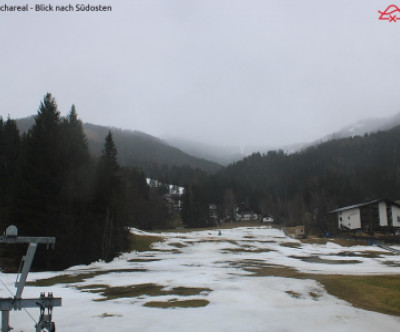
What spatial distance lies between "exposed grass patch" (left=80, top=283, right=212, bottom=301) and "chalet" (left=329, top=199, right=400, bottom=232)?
72.0 m

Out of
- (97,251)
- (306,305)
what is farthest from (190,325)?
(97,251)

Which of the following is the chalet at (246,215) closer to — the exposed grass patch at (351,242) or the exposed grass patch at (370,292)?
the exposed grass patch at (351,242)

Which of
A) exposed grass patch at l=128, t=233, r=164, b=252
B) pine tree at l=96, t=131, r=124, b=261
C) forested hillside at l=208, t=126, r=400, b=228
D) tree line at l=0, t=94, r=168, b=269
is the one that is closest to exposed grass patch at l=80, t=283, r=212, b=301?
tree line at l=0, t=94, r=168, b=269

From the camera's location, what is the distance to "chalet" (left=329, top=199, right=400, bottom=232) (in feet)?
259

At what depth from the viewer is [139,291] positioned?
16.1 metres

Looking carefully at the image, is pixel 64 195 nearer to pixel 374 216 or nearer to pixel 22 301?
pixel 22 301

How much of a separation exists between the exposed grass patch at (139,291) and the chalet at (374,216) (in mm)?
72007

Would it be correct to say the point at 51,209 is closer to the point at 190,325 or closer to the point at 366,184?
the point at 190,325

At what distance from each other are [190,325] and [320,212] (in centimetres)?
8391

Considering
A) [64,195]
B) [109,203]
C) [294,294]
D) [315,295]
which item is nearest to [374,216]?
[109,203]

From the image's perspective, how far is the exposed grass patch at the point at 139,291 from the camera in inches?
592

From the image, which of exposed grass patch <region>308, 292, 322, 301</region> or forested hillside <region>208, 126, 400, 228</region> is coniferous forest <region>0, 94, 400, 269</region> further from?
exposed grass patch <region>308, 292, 322, 301</region>

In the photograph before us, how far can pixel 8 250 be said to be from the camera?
92.2 ft

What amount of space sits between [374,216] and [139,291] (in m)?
77.2
